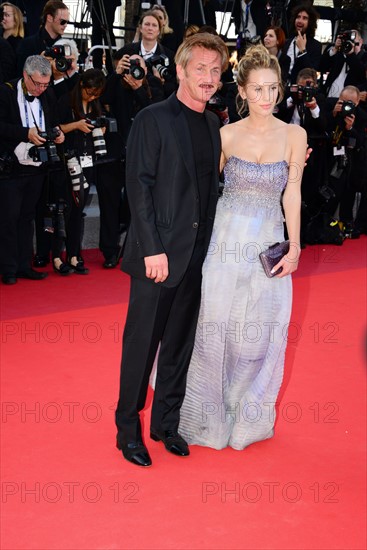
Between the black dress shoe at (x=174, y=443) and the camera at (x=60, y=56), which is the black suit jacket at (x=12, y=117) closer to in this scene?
the camera at (x=60, y=56)

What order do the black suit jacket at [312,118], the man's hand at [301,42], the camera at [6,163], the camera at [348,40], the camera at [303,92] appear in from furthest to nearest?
the camera at [348,40] < the man's hand at [301,42] < the black suit jacket at [312,118] < the camera at [303,92] < the camera at [6,163]

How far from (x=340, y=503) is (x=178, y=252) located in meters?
1.04

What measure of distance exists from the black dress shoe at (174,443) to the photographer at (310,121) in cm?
407

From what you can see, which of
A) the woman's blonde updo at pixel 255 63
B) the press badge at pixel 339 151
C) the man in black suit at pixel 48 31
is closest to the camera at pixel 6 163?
the man in black suit at pixel 48 31

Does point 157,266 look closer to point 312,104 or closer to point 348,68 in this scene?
point 312,104

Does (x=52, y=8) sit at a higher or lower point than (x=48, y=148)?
higher

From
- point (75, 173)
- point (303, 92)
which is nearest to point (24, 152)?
point (75, 173)

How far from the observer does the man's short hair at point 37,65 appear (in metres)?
5.43

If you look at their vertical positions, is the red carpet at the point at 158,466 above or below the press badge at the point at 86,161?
below

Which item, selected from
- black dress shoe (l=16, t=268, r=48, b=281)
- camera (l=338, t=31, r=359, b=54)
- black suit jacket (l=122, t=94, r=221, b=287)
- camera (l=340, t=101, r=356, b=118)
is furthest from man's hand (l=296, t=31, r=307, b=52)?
black suit jacket (l=122, t=94, r=221, b=287)

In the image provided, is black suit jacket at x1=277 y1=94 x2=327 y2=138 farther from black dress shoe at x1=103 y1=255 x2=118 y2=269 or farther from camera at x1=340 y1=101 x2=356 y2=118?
black dress shoe at x1=103 y1=255 x2=118 y2=269

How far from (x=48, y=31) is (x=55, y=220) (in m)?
1.43

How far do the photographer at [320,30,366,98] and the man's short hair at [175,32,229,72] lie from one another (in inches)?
197

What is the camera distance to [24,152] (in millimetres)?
5703
